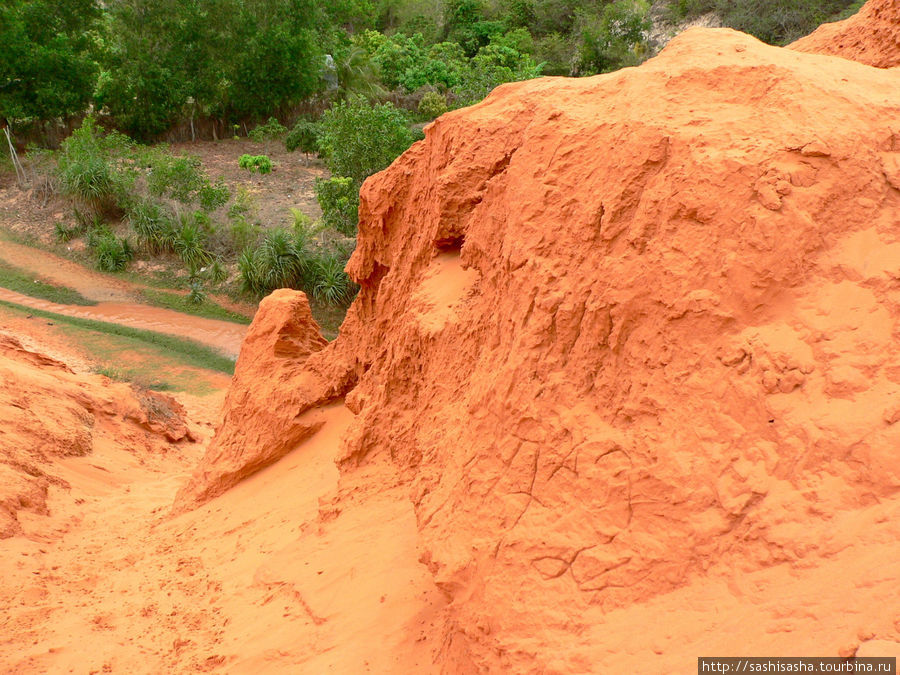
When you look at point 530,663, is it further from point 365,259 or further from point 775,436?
point 365,259

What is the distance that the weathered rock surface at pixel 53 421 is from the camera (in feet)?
26.6

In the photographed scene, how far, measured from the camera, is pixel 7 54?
85.1ft

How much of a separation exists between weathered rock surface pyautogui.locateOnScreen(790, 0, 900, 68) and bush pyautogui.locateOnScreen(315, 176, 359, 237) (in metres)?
12.7

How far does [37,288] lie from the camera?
19797 millimetres

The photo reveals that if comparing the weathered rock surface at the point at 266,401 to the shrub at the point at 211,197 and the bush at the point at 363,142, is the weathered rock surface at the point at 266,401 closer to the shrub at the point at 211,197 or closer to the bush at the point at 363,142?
the bush at the point at 363,142

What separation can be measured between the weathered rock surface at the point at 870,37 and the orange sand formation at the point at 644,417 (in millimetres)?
1799

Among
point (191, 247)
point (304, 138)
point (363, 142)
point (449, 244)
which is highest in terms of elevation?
point (304, 138)

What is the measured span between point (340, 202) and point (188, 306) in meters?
4.73

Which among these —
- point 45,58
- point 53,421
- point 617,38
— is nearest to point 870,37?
point 53,421

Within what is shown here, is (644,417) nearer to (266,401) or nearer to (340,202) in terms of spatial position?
(266,401)

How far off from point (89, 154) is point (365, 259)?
19396 millimetres

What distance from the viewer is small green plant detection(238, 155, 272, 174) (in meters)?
26.4

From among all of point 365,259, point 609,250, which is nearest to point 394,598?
point 609,250

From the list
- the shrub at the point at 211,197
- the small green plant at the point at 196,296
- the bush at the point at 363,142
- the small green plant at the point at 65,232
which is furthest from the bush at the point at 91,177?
the bush at the point at 363,142
